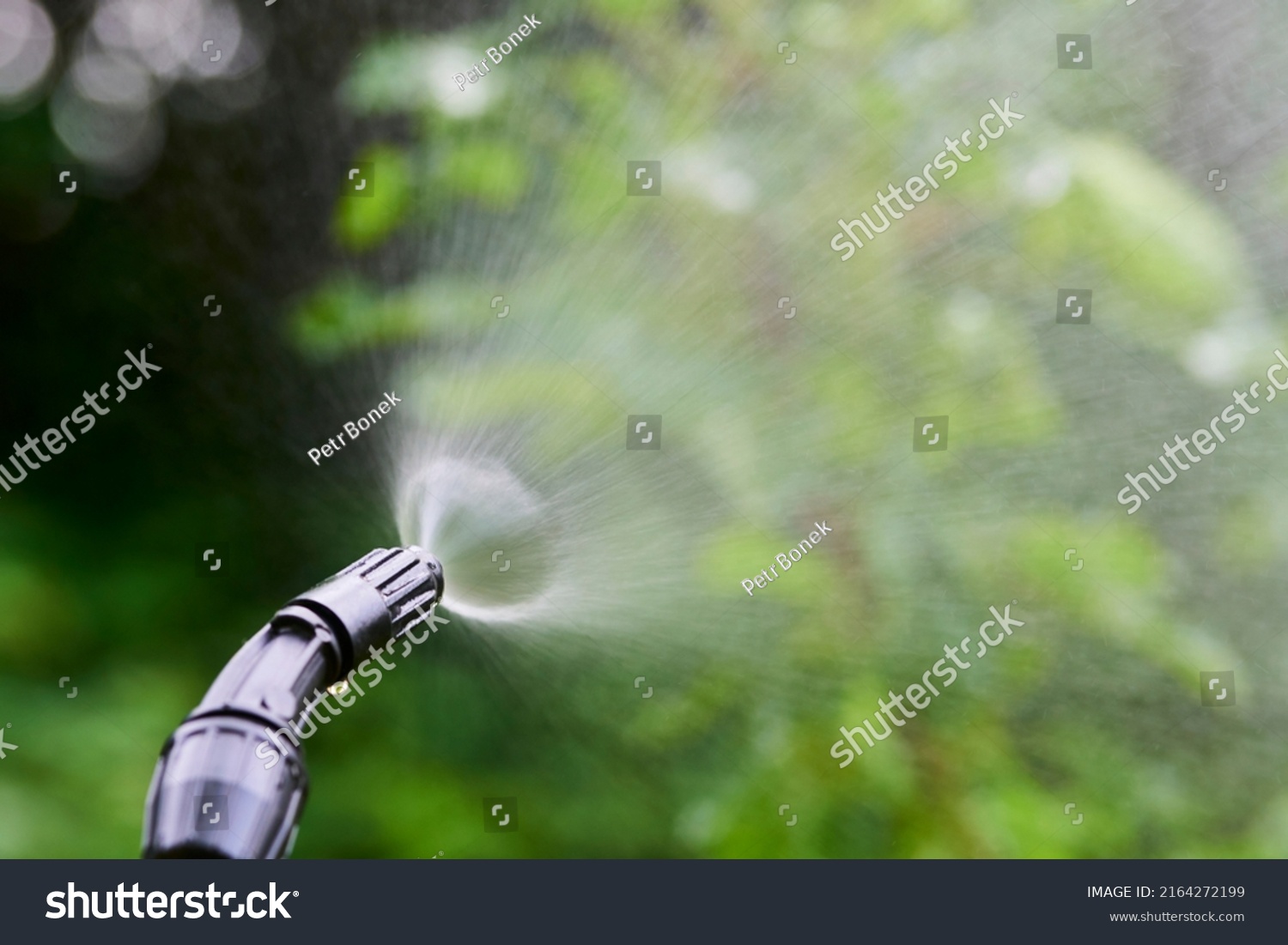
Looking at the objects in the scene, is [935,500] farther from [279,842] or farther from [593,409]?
[279,842]

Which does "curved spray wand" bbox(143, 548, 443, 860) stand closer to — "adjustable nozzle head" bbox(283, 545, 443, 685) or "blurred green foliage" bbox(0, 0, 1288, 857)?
"adjustable nozzle head" bbox(283, 545, 443, 685)

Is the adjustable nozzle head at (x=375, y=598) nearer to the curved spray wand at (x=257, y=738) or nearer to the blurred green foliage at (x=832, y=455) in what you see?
the curved spray wand at (x=257, y=738)

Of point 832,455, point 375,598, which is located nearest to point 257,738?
point 375,598

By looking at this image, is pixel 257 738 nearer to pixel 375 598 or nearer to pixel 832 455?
pixel 375 598

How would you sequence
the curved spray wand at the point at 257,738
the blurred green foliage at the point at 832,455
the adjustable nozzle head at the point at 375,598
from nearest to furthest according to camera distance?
1. the curved spray wand at the point at 257,738
2. the adjustable nozzle head at the point at 375,598
3. the blurred green foliage at the point at 832,455

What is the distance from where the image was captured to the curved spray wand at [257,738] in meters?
0.75

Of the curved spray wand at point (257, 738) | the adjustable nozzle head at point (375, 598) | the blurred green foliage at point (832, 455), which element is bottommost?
the curved spray wand at point (257, 738)

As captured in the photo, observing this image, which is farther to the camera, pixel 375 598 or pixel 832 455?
pixel 832 455

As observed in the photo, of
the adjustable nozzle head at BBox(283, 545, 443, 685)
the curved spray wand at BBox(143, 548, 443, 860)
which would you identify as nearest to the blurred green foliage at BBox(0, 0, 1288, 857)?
the adjustable nozzle head at BBox(283, 545, 443, 685)

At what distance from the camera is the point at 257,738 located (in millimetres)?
791

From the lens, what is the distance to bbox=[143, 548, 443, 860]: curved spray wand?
29.4 inches

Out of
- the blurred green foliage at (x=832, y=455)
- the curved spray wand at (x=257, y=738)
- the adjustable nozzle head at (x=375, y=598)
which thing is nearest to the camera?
the curved spray wand at (x=257, y=738)

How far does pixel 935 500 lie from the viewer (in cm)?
167

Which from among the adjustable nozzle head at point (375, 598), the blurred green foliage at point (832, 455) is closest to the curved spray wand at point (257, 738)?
the adjustable nozzle head at point (375, 598)
